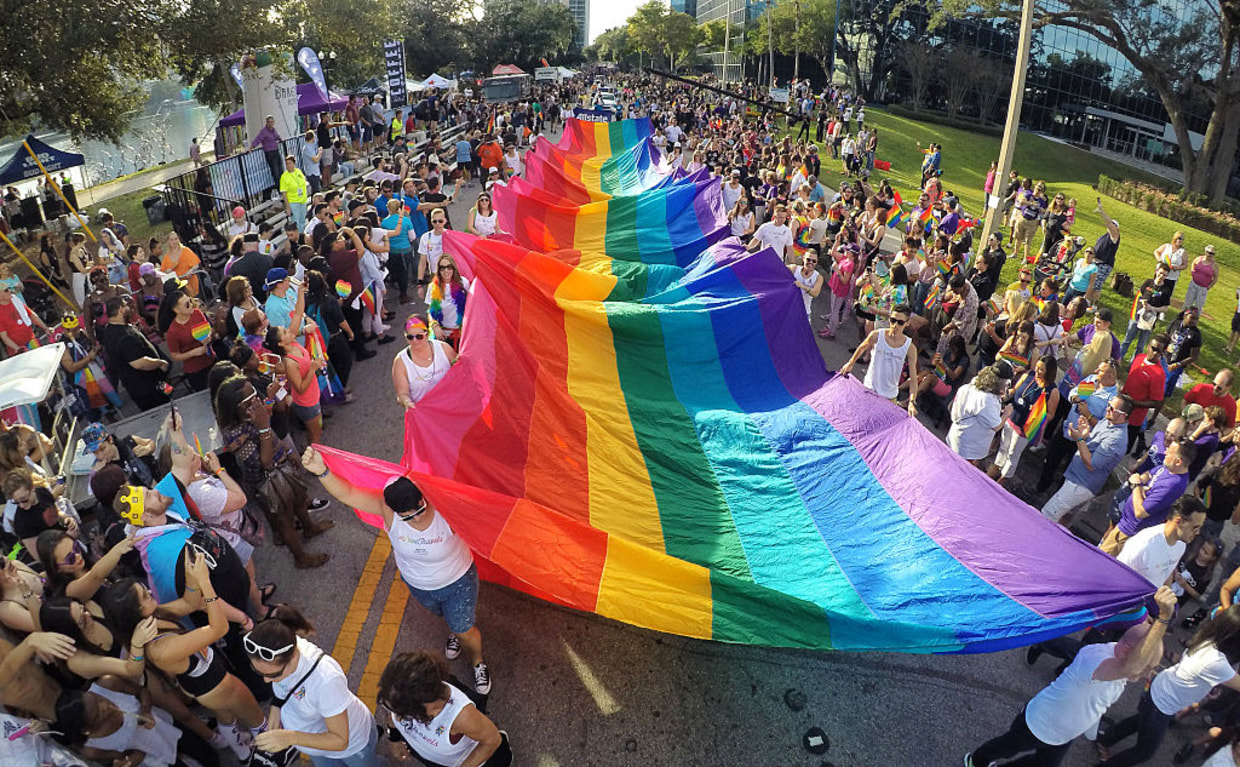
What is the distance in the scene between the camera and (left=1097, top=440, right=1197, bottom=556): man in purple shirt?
4945mm

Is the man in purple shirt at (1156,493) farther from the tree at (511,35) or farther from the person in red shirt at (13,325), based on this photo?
the tree at (511,35)

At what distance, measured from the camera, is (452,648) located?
4930mm

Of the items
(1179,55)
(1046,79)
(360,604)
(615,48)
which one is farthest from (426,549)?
(615,48)

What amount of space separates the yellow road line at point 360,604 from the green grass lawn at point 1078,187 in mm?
10607

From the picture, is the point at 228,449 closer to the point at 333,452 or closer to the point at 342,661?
the point at 333,452

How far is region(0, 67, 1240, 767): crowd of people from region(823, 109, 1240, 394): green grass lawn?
0.99m

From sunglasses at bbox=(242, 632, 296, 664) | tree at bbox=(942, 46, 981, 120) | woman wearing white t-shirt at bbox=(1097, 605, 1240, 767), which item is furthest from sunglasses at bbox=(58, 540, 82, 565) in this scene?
tree at bbox=(942, 46, 981, 120)

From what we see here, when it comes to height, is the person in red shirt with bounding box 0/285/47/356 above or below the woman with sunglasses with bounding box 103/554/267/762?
above

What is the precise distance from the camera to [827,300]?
487 inches

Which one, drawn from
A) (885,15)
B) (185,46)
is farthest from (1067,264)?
(885,15)

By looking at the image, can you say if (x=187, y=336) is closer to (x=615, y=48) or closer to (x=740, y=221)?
(x=740, y=221)

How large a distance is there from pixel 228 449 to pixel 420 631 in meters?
2.01

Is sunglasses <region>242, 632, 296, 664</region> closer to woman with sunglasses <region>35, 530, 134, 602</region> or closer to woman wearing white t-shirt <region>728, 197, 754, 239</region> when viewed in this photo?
woman with sunglasses <region>35, 530, 134, 602</region>

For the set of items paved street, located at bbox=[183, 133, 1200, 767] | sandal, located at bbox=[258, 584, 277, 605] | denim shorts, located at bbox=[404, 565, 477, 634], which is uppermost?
denim shorts, located at bbox=[404, 565, 477, 634]
